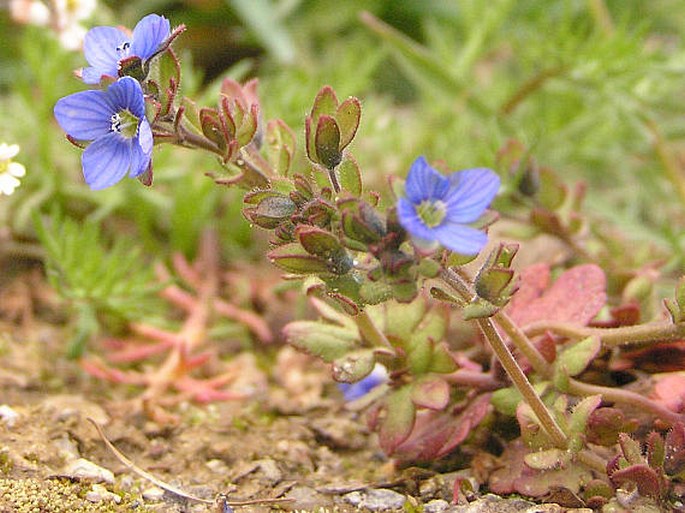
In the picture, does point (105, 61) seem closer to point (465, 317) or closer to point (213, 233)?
point (465, 317)

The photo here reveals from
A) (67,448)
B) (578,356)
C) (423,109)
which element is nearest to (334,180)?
(578,356)

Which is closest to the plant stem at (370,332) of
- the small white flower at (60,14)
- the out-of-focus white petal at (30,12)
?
the small white flower at (60,14)

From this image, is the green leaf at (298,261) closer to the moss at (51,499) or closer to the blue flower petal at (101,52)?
the blue flower petal at (101,52)

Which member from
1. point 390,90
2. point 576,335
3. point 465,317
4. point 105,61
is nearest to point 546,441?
point 576,335

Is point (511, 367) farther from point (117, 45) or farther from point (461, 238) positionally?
point (117, 45)

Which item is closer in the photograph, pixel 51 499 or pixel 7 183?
pixel 51 499

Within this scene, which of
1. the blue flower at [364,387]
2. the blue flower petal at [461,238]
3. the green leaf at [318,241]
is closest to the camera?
the blue flower petal at [461,238]

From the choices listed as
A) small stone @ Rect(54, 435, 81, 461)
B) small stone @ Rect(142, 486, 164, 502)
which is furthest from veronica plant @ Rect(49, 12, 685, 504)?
small stone @ Rect(54, 435, 81, 461)
